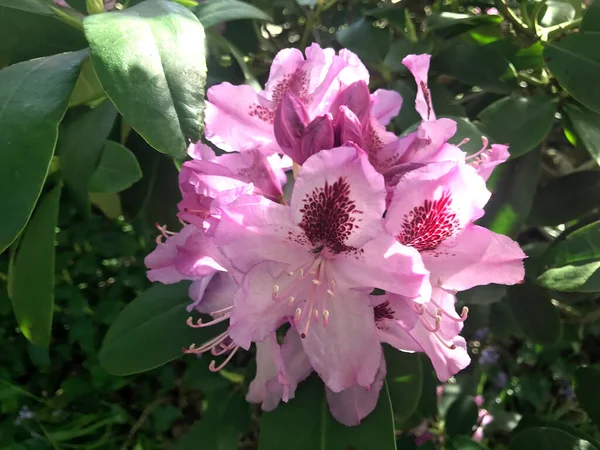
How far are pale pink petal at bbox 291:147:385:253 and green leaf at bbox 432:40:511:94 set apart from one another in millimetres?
440

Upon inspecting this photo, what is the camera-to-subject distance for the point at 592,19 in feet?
2.35

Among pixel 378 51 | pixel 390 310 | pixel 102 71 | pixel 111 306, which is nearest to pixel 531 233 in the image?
pixel 378 51

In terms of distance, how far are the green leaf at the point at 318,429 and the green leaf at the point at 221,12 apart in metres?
0.47

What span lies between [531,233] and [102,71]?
1.12 meters

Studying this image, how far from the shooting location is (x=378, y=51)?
0.81m

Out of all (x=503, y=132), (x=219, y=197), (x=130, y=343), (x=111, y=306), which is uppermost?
(x=219, y=197)

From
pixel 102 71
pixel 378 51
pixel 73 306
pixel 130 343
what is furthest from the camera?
pixel 73 306

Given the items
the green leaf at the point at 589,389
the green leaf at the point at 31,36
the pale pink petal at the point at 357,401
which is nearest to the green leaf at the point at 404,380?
the pale pink petal at the point at 357,401

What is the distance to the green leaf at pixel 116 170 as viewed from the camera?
74 centimetres

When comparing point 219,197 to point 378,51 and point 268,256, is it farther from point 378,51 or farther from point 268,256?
point 378,51

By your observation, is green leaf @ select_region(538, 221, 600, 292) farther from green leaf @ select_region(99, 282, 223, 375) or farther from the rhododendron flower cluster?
green leaf @ select_region(99, 282, 223, 375)

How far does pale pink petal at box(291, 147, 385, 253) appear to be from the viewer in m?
0.42

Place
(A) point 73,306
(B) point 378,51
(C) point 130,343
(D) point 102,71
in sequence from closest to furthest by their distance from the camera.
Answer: (D) point 102,71
(C) point 130,343
(B) point 378,51
(A) point 73,306

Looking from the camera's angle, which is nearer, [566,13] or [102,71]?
[102,71]
